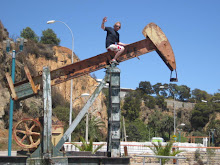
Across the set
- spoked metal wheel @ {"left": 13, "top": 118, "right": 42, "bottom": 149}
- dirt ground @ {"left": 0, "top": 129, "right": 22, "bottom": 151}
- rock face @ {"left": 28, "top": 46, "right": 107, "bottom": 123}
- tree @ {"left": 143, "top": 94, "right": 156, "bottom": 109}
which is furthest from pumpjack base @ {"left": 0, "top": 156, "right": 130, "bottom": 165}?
tree @ {"left": 143, "top": 94, "right": 156, "bottom": 109}

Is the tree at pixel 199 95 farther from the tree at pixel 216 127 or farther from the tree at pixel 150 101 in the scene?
the tree at pixel 216 127

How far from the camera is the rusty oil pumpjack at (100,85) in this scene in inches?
346

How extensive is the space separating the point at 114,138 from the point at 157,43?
2.68 m

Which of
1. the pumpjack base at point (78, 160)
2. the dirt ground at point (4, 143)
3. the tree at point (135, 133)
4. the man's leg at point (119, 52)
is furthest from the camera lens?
the tree at point (135, 133)

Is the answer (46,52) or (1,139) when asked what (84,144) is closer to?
(1,139)

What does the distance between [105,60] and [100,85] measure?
719mm

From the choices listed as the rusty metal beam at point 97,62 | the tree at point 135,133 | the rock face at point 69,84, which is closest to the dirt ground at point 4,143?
the rusty metal beam at point 97,62

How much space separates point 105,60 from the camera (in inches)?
374

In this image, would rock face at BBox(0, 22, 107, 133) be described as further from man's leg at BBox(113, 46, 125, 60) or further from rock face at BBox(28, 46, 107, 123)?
man's leg at BBox(113, 46, 125, 60)

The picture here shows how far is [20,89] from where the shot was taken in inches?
380

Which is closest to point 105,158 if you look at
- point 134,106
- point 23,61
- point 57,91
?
point 23,61

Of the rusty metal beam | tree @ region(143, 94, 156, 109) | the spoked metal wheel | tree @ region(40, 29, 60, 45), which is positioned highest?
tree @ region(40, 29, 60, 45)

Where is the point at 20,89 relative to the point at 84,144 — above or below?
above

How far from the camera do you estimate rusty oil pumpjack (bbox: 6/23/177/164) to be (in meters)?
8.80
